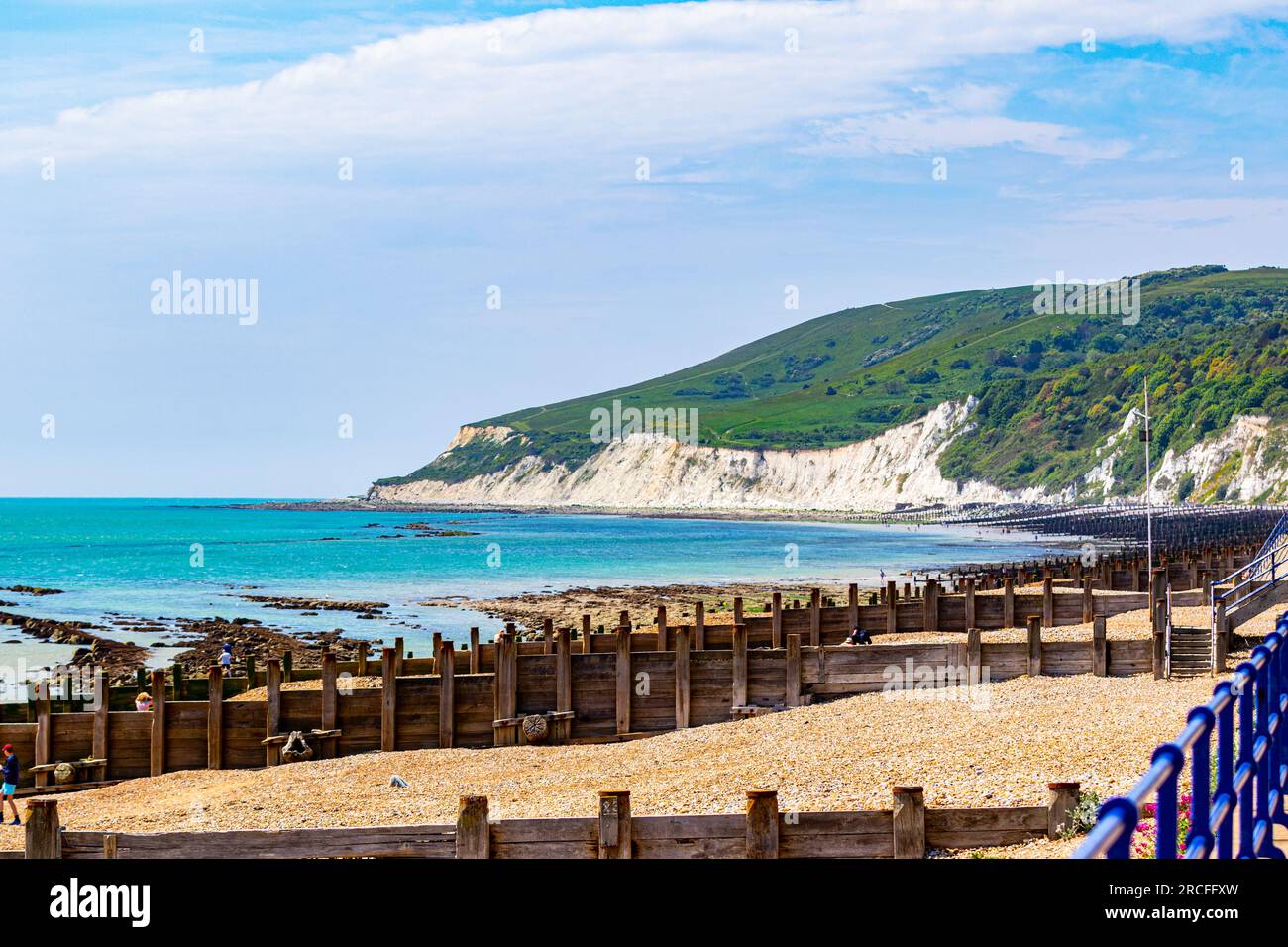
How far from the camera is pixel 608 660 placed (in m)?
22.2

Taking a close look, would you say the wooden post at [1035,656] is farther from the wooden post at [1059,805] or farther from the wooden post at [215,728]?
the wooden post at [215,728]

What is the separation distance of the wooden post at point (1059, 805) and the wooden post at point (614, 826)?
3569mm

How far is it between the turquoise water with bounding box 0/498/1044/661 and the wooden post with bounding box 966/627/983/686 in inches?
1022

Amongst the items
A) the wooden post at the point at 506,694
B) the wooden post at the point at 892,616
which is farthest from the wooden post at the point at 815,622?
the wooden post at the point at 506,694

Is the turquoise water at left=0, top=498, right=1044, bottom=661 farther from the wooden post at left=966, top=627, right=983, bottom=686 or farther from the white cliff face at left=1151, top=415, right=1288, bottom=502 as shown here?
the wooden post at left=966, top=627, right=983, bottom=686

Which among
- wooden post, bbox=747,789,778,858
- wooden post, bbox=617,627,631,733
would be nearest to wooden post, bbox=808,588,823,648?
wooden post, bbox=617,627,631,733

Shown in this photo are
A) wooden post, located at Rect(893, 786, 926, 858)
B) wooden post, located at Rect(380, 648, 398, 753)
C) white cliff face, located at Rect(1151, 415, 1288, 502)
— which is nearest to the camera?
wooden post, located at Rect(893, 786, 926, 858)

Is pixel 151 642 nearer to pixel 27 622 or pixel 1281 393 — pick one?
pixel 27 622

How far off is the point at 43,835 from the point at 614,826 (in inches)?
211

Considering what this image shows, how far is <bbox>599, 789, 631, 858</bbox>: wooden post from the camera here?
11430mm

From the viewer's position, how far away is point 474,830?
37.7 ft

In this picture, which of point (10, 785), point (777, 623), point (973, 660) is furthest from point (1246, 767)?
point (777, 623)

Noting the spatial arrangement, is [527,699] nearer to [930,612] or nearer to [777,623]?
[777,623]

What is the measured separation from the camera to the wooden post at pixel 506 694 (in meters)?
21.5
